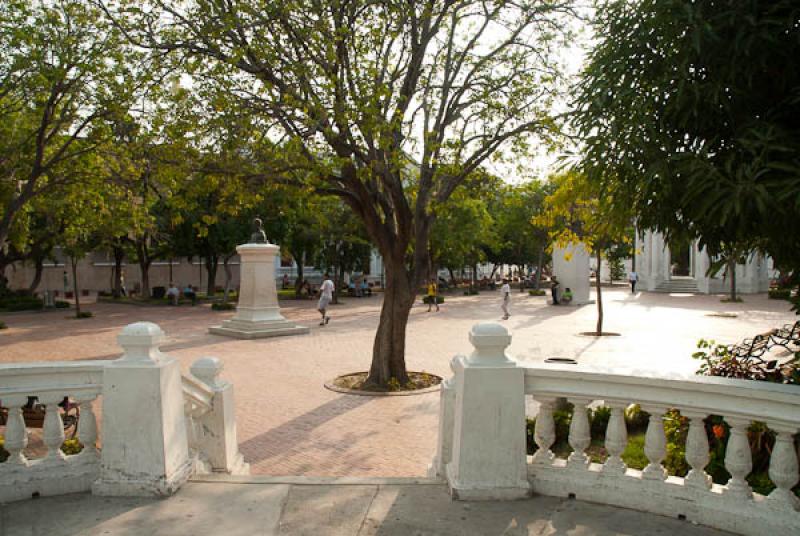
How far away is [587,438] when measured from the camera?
13.7 ft

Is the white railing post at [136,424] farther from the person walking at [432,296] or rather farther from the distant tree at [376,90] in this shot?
the person walking at [432,296]

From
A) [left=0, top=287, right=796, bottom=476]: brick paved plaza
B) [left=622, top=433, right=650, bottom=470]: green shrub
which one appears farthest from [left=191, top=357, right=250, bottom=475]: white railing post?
[left=622, top=433, right=650, bottom=470]: green shrub

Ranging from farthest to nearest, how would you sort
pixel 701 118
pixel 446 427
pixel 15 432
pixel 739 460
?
pixel 446 427
pixel 15 432
pixel 701 118
pixel 739 460

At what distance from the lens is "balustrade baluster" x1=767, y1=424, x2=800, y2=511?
3463 millimetres

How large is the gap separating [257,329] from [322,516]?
53.6ft

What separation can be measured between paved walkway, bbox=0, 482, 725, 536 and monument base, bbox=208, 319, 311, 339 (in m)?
15.5

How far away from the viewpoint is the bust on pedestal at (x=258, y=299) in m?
20.1

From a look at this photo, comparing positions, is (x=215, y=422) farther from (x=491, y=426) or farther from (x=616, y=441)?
(x=616, y=441)

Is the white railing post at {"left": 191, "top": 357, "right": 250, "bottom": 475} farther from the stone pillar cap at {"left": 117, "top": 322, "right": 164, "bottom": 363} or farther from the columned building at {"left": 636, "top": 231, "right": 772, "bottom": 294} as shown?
the columned building at {"left": 636, "top": 231, "right": 772, "bottom": 294}

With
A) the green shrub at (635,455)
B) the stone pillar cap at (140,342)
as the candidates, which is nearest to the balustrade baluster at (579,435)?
the green shrub at (635,455)

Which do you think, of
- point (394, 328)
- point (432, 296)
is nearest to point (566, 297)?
point (432, 296)

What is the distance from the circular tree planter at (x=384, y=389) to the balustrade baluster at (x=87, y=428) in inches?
283

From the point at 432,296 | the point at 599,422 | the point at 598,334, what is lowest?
the point at 598,334

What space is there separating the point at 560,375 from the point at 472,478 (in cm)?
89
